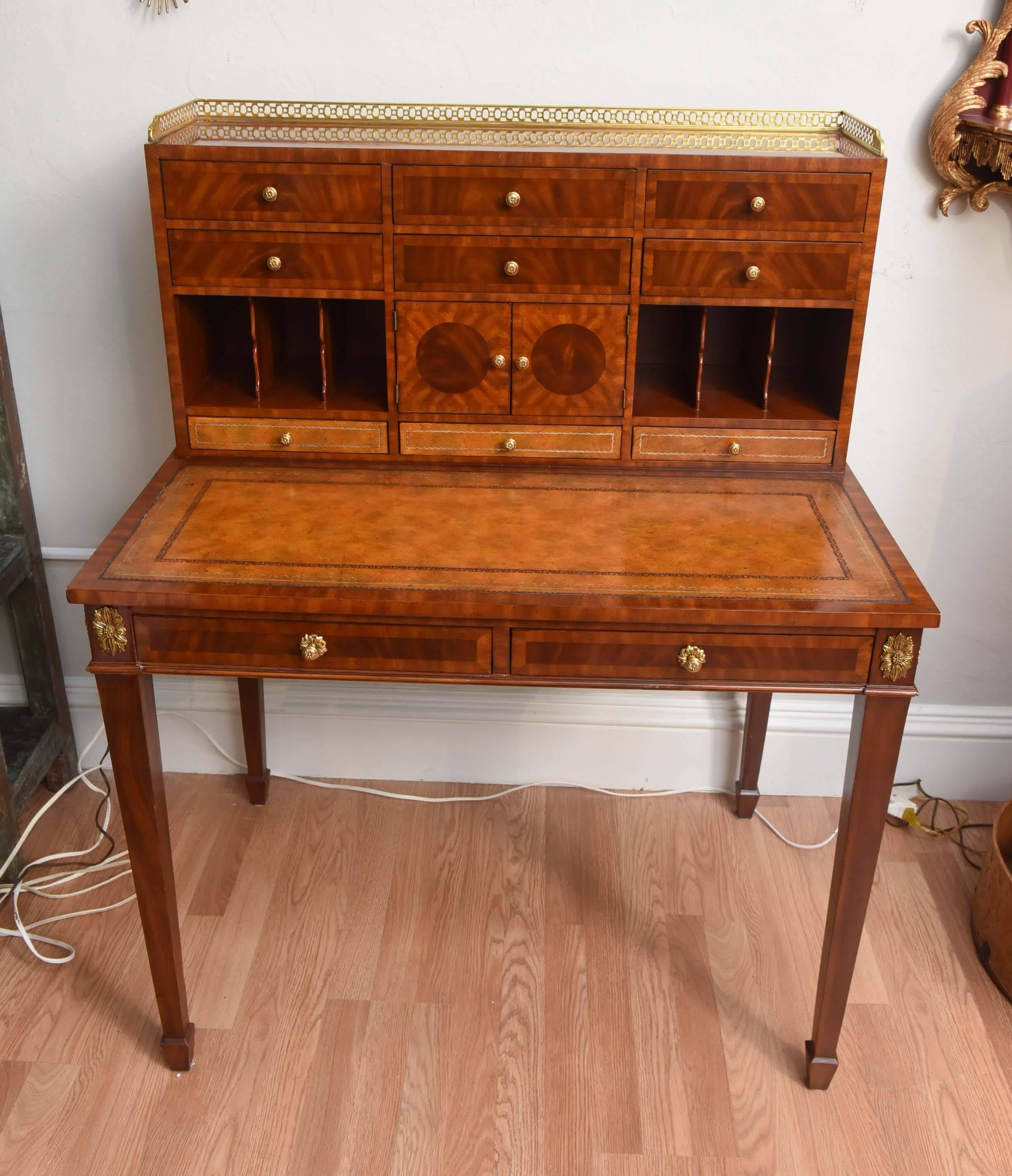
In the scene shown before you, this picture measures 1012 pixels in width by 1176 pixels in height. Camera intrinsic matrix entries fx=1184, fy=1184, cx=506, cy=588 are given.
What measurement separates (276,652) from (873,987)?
1364mm

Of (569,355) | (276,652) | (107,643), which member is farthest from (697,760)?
(107,643)

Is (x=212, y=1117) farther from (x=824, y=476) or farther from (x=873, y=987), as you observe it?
(x=824, y=476)

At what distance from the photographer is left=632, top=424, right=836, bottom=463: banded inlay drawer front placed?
2133 mm

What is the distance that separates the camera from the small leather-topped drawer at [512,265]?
6.65 feet

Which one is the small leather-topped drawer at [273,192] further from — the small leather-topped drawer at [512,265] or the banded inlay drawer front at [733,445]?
the banded inlay drawer front at [733,445]

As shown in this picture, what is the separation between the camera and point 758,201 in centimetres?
196

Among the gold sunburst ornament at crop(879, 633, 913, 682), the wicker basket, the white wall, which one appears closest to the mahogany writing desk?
the gold sunburst ornament at crop(879, 633, 913, 682)

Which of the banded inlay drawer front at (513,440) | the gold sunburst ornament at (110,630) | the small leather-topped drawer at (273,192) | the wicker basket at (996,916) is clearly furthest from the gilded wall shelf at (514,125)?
the wicker basket at (996,916)

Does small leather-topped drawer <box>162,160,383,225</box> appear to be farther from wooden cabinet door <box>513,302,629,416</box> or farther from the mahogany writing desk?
wooden cabinet door <box>513,302,629,416</box>

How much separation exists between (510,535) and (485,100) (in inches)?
35.3

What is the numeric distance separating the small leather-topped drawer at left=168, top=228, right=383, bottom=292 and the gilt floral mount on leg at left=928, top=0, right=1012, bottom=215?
1.07m

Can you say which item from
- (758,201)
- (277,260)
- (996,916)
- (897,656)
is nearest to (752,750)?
(996,916)

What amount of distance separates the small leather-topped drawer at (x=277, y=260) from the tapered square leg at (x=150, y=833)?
2.36ft

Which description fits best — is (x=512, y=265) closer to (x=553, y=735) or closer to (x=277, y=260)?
(x=277, y=260)
